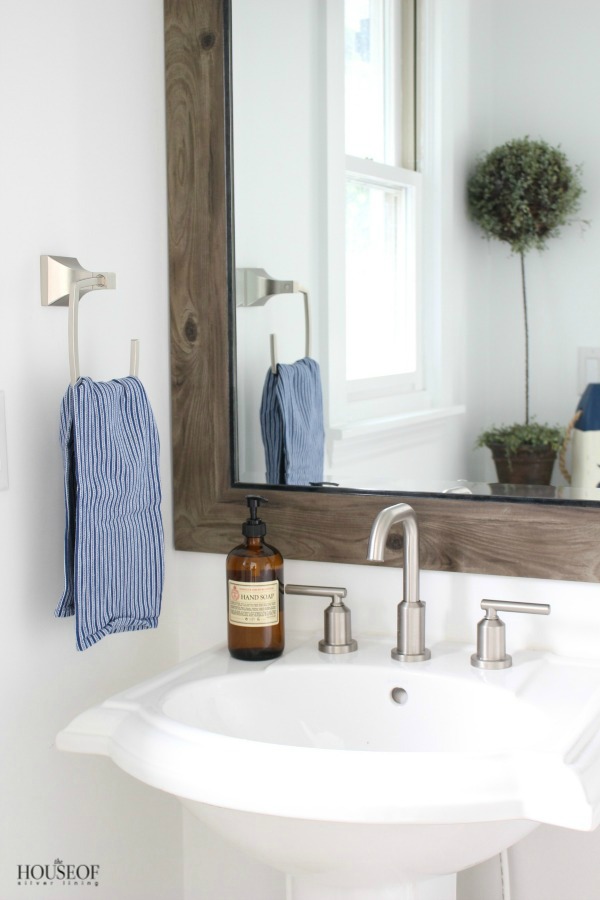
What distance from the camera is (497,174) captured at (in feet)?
4.22

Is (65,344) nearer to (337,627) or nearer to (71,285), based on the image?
(71,285)

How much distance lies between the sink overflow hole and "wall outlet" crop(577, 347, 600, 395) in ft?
1.47

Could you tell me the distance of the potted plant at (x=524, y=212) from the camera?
1246mm

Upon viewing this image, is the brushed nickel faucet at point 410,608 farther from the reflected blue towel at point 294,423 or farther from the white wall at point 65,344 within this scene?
the white wall at point 65,344

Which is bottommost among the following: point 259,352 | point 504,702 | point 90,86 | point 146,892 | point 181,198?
point 146,892

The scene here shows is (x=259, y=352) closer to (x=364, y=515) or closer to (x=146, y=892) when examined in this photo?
(x=364, y=515)

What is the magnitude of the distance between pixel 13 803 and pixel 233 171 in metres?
0.93

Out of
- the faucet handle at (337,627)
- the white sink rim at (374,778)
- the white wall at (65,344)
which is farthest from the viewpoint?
the faucet handle at (337,627)

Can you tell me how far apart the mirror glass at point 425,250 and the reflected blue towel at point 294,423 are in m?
0.01

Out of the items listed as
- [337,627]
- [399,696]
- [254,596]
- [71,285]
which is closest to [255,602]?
[254,596]

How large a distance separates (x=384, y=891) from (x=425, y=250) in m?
0.82

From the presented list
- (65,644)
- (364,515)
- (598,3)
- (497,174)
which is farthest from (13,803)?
(598,3)

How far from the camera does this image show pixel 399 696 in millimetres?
1230

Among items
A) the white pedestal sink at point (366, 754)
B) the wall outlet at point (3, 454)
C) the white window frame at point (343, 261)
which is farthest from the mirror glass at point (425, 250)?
the wall outlet at point (3, 454)
